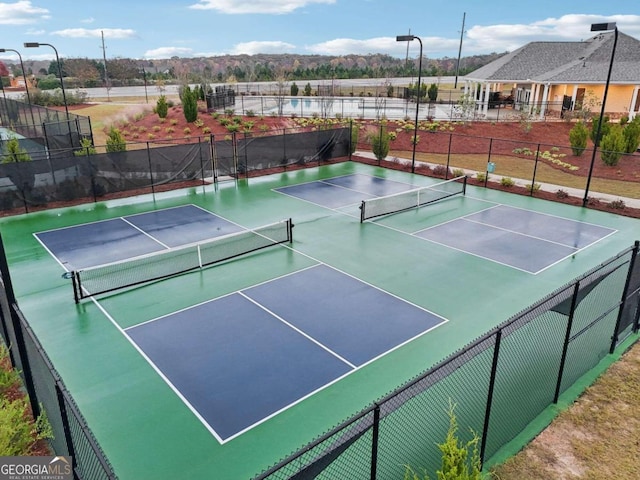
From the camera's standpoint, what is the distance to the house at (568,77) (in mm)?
37719

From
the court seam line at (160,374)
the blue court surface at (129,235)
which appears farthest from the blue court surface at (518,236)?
the court seam line at (160,374)

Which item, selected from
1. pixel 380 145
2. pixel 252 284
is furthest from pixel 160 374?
pixel 380 145

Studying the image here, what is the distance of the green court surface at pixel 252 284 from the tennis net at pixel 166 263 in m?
0.36

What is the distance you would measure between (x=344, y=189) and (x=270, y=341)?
11752 millimetres

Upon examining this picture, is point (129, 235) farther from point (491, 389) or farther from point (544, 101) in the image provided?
point (544, 101)

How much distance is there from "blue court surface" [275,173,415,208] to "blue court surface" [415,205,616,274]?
3948 millimetres

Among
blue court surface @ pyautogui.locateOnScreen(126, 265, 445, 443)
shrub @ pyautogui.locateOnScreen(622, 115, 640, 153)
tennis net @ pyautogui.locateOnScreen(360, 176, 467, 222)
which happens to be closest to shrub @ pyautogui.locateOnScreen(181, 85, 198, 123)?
tennis net @ pyautogui.locateOnScreen(360, 176, 467, 222)

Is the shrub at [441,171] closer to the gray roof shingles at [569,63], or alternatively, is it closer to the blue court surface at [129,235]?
the blue court surface at [129,235]

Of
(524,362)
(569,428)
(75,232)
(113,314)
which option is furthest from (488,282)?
(75,232)

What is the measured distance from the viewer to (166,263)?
39.9 feet

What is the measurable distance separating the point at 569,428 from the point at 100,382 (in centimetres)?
704

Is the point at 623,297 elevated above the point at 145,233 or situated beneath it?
elevated above

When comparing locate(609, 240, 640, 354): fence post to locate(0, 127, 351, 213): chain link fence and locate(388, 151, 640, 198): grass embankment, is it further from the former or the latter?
locate(0, 127, 351, 213): chain link fence

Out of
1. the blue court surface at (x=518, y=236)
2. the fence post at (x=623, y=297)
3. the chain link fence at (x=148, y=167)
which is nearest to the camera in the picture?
the fence post at (x=623, y=297)
